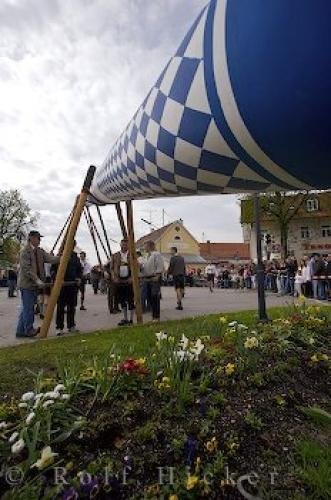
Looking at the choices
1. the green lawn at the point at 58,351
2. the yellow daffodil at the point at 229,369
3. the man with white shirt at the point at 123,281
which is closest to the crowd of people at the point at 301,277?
the man with white shirt at the point at 123,281

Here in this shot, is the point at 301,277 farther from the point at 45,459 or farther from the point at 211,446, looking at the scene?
the point at 45,459

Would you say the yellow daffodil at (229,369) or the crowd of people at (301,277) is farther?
the crowd of people at (301,277)

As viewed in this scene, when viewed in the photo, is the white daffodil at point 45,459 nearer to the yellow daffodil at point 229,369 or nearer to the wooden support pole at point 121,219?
the yellow daffodil at point 229,369

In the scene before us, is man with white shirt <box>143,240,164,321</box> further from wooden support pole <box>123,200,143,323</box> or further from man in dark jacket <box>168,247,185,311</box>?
man in dark jacket <box>168,247,185,311</box>

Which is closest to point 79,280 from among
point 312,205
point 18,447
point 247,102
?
point 18,447

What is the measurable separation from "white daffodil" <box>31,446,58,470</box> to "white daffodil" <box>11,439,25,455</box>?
121 millimetres

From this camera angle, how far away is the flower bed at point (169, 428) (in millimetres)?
2078

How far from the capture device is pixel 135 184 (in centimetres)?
236

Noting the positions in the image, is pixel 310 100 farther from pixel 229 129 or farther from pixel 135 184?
pixel 135 184

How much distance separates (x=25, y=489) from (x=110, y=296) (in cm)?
975

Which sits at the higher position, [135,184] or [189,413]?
[135,184]

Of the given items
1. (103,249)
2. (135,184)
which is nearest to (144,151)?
(135,184)

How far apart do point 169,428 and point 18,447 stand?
78cm

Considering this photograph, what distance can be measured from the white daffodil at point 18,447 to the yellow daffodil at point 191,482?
81 centimetres
